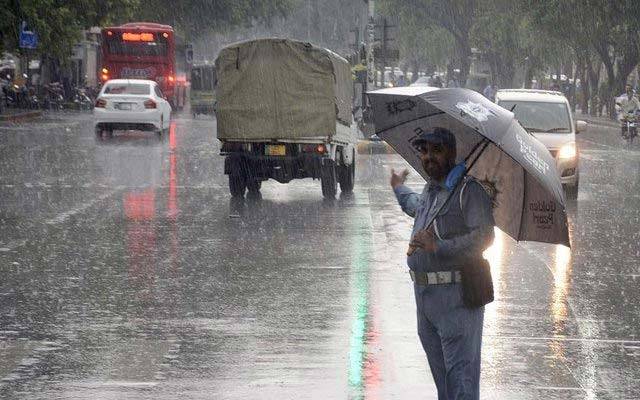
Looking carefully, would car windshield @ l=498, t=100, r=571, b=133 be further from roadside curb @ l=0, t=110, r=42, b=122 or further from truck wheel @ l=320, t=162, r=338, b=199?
roadside curb @ l=0, t=110, r=42, b=122

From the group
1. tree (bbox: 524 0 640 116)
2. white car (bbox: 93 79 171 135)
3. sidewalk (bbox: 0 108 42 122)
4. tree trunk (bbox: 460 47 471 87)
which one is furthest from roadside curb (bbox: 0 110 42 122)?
tree trunk (bbox: 460 47 471 87)

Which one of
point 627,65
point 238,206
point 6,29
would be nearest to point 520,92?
point 238,206

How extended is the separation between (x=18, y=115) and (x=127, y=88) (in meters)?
11.5

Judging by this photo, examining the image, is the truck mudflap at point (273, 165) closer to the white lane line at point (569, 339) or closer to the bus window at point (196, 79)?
the white lane line at point (569, 339)

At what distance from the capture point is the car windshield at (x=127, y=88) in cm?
4072

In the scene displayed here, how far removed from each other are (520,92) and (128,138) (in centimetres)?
1761

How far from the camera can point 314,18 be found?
114 meters

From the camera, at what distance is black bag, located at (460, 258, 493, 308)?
6309 millimetres

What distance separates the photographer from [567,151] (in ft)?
74.4

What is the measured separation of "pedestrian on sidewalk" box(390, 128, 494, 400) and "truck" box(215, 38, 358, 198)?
14883mm

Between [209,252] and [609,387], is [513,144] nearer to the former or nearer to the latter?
[609,387]

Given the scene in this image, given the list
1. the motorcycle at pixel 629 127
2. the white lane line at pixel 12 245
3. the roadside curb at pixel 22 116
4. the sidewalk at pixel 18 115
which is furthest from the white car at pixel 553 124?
the roadside curb at pixel 22 116

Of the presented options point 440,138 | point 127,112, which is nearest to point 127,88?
point 127,112

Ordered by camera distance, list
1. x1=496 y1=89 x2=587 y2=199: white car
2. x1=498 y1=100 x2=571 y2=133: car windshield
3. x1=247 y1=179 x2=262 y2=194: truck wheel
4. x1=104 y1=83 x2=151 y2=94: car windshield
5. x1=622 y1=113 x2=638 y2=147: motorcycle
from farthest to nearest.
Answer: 1. x1=622 y1=113 x2=638 y2=147: motorcycle
2. x1=104 y1=83 x2=151 y2=94: car windshield
3. x1=498 y1=100 x2=571 y2=133: car windshield
4. x1=496 y1=89 x2=587 y2=199: white car
5. x1=247 y1=179 x2=262 y2=194: truck wheel
